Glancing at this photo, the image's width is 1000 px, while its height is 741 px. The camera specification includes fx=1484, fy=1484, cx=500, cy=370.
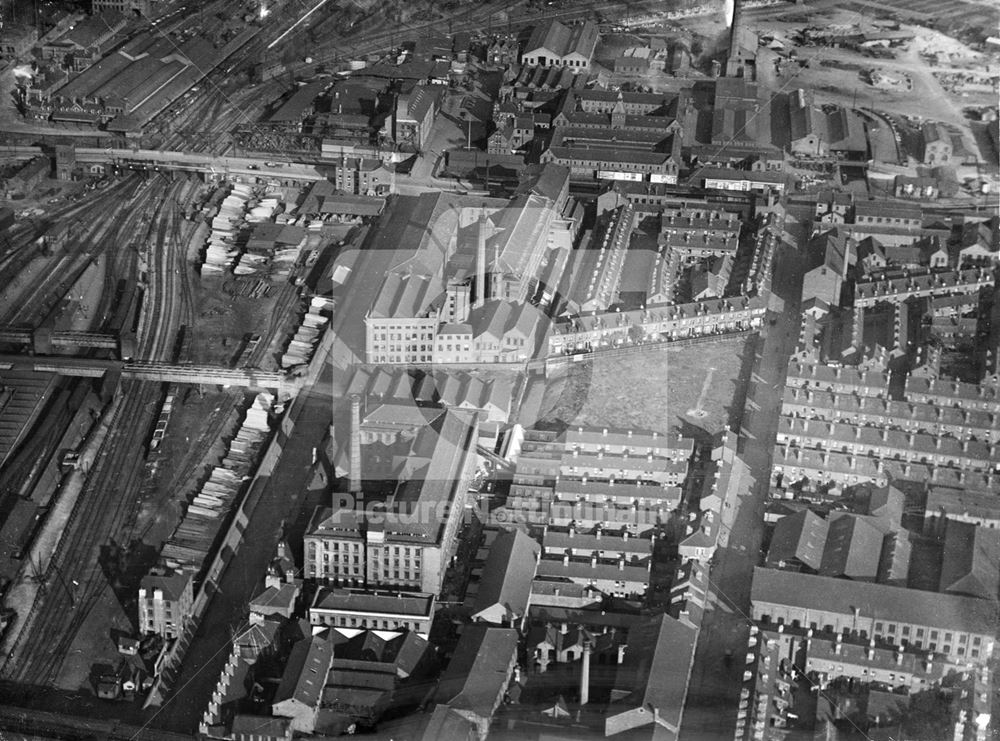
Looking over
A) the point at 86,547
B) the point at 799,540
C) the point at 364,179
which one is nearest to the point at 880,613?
the point at 799,540

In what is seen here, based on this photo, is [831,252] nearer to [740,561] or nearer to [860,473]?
[860,473]

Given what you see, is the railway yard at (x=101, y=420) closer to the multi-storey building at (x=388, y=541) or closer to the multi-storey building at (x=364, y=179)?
the multi-storey building at (x=388, y=541)

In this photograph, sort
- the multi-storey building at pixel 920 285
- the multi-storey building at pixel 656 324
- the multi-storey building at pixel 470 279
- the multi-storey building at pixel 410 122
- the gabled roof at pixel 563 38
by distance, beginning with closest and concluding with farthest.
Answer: the multi-storey building at pixel 470 279, the multi-storey building at pixel 656 324, the multi-storey building at pixel 920 285, the multi-storey building at pixel 410 122, the gabled roof at pixel 563 38

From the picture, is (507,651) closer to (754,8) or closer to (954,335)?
(954,335)

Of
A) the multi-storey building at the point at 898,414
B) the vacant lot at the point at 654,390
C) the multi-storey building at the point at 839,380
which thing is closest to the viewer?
the multi-storey building at the point at 898,414

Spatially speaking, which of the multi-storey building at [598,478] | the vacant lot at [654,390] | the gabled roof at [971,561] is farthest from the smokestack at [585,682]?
the vacant lot at [654,390]

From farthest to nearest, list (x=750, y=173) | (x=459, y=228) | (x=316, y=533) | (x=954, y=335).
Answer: (x=750, y=173) → (x=459, y=228) → (x=954, y=335) → (x=316, y=533)

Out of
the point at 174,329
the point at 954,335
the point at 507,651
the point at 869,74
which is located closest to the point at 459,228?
the point at 174,329
